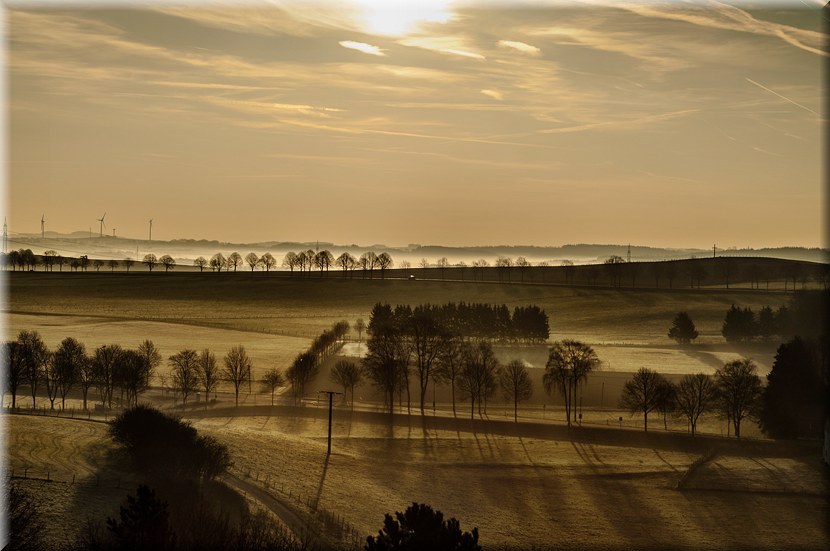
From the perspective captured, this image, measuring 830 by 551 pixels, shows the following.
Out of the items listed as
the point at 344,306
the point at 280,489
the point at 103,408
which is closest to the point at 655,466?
the point at 280,489

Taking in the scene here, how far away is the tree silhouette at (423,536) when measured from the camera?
934 cm

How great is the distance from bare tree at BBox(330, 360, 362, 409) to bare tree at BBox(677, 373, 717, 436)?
33.0ft

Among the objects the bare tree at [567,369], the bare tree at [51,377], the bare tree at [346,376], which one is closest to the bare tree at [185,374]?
the bare tree at [51,377]

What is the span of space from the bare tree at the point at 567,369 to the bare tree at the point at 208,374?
1098cm

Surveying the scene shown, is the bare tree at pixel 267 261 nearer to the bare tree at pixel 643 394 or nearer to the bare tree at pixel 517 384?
the bare tree at pixel 517 384

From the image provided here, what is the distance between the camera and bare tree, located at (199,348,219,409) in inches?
1069

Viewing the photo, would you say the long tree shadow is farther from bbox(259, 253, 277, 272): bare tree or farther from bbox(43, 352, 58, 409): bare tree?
bbox(259, 253, 277, 272): bare tree

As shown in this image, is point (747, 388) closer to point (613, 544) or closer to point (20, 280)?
point (613, 544)

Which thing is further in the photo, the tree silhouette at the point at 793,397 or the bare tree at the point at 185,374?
the bare tree at the point at 185,374

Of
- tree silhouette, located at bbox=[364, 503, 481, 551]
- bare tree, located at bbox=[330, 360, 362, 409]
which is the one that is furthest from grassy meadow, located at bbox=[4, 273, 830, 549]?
tree silhouette, located at bbox=[364, 503, 481, 551]

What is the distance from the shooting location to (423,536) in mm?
9547

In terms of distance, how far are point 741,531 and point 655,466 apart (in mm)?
5091

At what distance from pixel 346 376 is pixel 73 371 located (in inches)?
336

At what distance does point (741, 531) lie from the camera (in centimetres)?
1279
